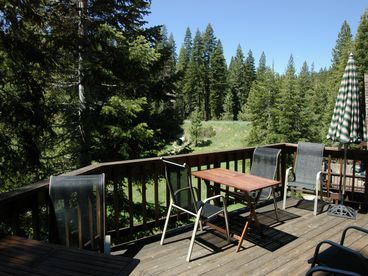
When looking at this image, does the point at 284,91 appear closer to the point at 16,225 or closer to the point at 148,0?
the point at 148,0

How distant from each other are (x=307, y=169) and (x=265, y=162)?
1.01 m

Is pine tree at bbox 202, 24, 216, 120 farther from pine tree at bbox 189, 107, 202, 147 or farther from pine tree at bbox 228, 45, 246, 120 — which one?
pine tree at bbox 189, 107, 202, 147

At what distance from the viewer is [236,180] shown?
3.78 m

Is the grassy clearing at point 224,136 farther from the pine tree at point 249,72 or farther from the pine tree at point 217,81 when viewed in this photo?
the pine tree at point 249,72

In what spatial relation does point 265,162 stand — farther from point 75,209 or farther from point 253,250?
point 75,209

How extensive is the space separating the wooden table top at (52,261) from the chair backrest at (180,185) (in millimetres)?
1674

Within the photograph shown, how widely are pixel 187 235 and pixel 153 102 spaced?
678 cm

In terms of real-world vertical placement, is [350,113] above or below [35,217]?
above

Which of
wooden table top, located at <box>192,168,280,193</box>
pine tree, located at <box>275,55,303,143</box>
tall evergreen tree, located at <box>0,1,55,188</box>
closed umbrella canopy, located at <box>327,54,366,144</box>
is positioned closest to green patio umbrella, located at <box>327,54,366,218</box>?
closed umbrella canopy, located at <box>327,54,366,144</box>

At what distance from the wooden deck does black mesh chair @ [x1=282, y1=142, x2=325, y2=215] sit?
516mm

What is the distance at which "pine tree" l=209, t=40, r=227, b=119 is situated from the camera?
1818 inches

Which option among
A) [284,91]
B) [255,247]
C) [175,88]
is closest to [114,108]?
[175,88]

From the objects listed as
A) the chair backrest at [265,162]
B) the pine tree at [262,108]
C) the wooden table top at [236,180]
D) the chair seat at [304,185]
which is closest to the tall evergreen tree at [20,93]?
the wooden table top at [236,180]

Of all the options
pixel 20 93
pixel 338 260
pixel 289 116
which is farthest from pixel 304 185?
pixel 289 116
